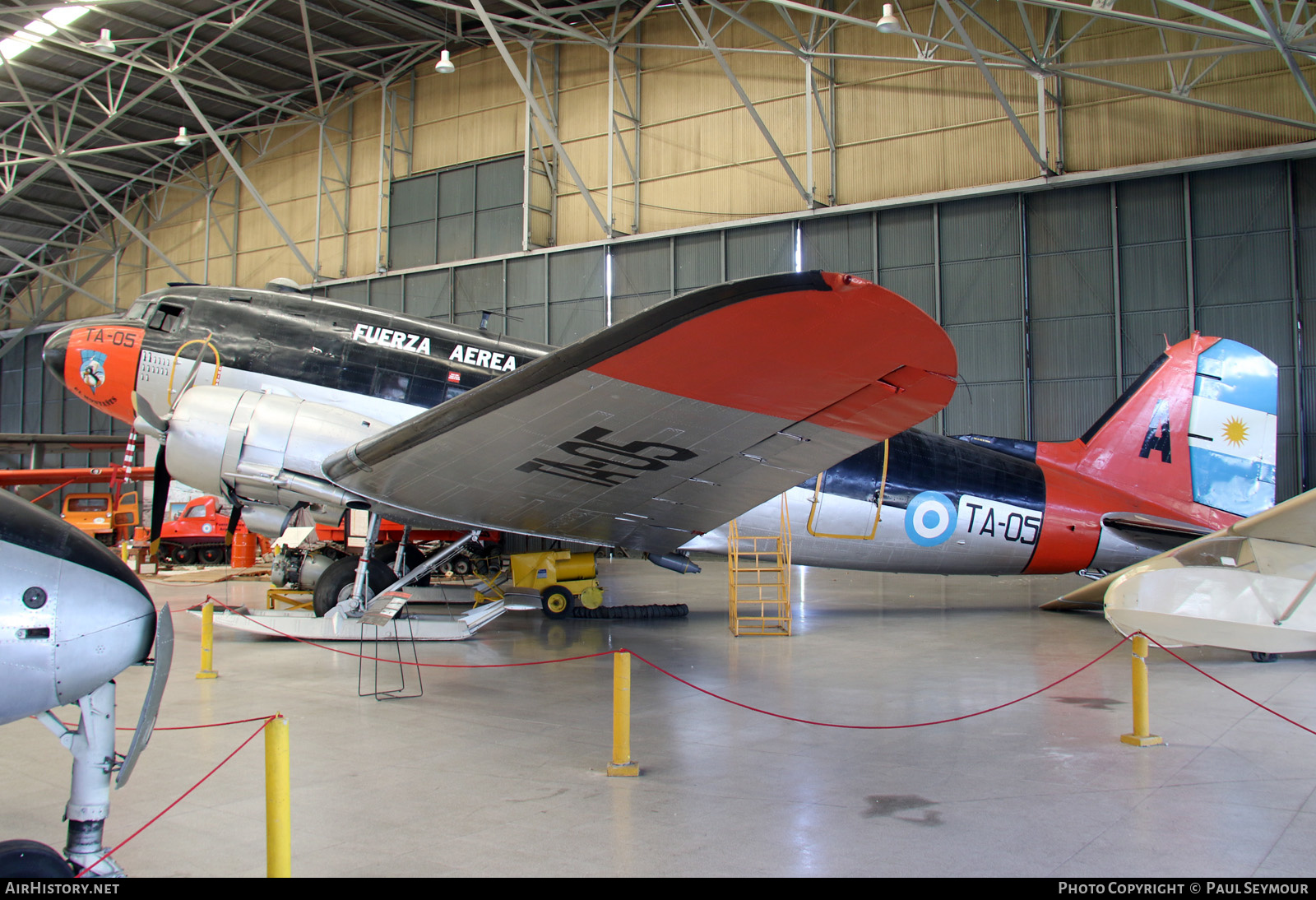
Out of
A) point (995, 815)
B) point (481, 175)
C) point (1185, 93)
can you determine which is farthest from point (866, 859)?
point (481, 175)

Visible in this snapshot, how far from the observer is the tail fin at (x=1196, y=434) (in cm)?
1074

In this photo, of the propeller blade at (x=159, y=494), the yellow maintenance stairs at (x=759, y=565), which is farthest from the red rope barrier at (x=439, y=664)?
the yellow maintenance stairs at (x=759, y=565)

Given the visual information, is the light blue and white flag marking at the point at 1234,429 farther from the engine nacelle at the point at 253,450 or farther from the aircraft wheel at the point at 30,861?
the aircraft wheel at the point at 30,861

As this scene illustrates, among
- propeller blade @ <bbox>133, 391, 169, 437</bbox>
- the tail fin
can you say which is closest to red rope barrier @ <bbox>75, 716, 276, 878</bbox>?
propeller blade @ <bbox>133, 391, 169, 437</bbox>

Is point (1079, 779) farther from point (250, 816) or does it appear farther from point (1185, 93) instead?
point (1185, 93)

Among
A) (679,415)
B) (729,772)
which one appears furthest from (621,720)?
(679,415)

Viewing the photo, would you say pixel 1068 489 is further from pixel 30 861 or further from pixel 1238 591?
pixel 30 861

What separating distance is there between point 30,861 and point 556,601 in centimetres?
903

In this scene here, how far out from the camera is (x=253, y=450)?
333 inches

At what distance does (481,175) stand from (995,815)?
81.0 feet

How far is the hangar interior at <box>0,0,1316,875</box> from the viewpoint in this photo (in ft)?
14.6

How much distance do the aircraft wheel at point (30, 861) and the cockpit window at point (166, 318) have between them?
823 cm

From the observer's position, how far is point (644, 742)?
18.4 feet

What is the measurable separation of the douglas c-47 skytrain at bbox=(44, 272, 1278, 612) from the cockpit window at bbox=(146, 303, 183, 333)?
1.2 inches
